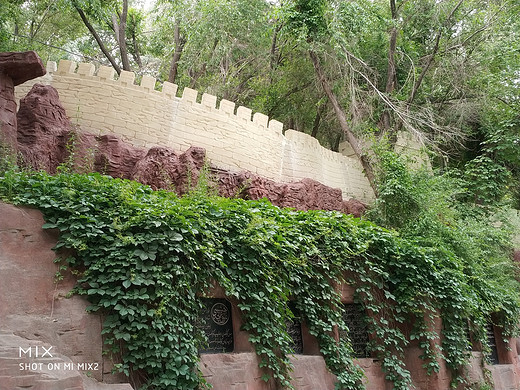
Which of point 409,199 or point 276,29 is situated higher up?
point 276,29

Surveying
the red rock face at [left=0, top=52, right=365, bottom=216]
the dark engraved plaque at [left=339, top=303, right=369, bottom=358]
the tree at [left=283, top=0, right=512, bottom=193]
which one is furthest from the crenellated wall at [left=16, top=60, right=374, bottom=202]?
the dark engraved plaque at [left=339, top=303, right=369, bottom=358]

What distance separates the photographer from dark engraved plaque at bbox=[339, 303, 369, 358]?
29.3ft

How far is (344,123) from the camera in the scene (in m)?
14.9

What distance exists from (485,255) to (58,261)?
11258 millimetres

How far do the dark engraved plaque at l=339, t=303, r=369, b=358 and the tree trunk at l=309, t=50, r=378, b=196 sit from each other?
5936 millimetres

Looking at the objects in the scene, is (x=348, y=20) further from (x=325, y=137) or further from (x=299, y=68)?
(x=325, y=137)

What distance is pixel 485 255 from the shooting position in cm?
1328

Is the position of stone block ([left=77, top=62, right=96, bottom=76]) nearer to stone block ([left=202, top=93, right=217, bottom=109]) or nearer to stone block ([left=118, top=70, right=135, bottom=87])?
stone block ([left=118, top=70, right=135, bottom=87])

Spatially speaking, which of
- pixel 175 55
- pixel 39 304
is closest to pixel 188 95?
pixel 175 55

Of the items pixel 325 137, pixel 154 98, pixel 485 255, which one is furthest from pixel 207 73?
pixel 485 255

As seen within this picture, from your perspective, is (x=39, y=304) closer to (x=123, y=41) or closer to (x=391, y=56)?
(x=123, y=41)

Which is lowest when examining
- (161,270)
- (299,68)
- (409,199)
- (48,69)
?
(161,270)

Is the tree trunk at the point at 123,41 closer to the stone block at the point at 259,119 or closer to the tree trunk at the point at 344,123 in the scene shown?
the stone block at the point at 259,119

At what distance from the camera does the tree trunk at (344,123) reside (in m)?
14.5
